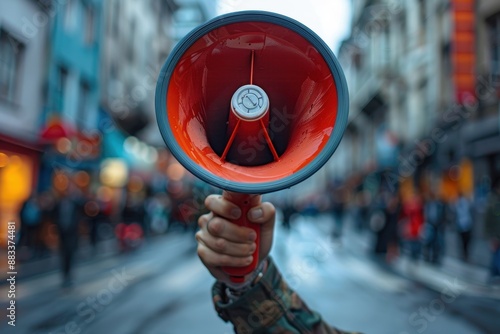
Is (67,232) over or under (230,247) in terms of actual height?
under

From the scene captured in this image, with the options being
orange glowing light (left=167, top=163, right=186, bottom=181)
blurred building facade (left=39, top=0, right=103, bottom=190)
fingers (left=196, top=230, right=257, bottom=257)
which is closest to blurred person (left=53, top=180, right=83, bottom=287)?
blurred building facade (left=39, top=0, right=103, bottom=190)

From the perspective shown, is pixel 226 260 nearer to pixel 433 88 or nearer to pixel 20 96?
pixel 20 96

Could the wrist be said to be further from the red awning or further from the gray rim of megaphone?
the red awning

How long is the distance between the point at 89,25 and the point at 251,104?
1763 centimetres

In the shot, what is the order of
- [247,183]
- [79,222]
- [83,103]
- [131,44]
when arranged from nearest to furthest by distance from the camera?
1. [247,183]
2. [79,222]
3. [83,103]
4. [131,44]

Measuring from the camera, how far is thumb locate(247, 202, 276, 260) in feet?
4.62

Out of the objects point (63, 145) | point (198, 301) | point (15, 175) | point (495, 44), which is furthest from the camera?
point (63, 145)

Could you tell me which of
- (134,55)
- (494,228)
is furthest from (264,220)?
(134,55)

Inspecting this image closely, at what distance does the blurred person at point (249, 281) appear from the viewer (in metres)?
1.40

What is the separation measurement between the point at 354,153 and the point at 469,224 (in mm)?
27851

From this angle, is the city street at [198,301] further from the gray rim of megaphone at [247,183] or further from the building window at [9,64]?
the building window at [9,64]

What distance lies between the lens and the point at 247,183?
124 centimetres

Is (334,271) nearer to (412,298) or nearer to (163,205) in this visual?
(412,298)

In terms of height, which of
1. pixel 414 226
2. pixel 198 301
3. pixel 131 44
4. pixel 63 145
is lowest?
pixel 198 301
